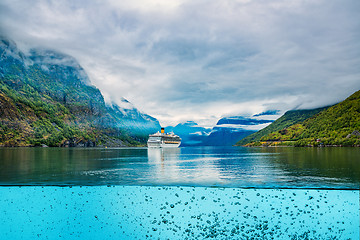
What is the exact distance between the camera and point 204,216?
966cm

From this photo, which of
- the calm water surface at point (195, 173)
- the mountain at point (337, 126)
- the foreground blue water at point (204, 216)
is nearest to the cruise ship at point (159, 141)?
the mountain at point (337, 126)

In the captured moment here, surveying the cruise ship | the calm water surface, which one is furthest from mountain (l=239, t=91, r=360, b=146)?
the cruise ship

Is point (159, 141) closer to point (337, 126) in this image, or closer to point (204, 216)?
point (337, 126)

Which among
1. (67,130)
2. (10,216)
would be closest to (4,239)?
(10,216)

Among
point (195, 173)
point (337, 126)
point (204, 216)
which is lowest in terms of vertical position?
point (204, 216)

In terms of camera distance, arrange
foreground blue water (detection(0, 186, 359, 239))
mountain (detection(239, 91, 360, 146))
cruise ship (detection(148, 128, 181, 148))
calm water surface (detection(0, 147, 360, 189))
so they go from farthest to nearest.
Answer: cruise ship (detection(148, 128, 181, 148)), mountain (detection(239, 91, 360, 146)), calm water surface (detection(0, 147, 360, 189)), foreground blue water (detection(0, 186, 359, 239))

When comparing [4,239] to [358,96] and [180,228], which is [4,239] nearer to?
[180,228]

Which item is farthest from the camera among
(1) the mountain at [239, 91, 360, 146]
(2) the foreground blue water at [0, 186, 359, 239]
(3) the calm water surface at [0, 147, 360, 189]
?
(1) the mountain at [239, 91, 360, 146]

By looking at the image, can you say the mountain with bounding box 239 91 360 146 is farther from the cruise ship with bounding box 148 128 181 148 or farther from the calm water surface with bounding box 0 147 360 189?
the cruise ship with bounding box 148 128 181 148

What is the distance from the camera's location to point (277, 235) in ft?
30.6

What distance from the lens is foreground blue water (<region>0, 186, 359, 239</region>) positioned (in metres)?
9.35

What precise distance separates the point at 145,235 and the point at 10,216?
5.67 metres

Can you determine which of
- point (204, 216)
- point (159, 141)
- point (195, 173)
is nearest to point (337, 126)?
point (195, 173)

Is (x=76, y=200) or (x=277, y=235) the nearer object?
(x=277, y=235)
